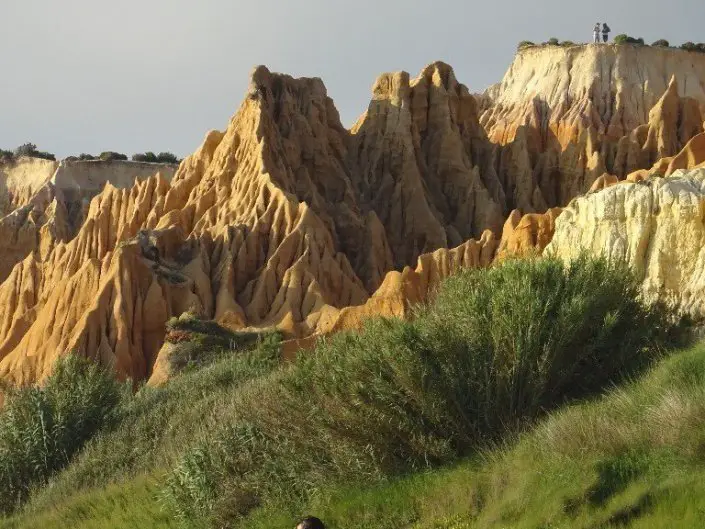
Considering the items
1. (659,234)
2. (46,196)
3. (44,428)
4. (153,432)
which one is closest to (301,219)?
(44,428)

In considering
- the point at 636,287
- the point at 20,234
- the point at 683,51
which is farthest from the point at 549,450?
the point at 683,51

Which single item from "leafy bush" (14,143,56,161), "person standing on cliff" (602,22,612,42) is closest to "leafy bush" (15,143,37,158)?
"leafy bush" (14,143,56,161)

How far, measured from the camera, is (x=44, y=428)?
1903cm

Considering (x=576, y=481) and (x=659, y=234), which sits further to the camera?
(x=659, y=234)

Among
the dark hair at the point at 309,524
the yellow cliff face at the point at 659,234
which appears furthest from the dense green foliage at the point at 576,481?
the yellow cliff face at the point at 659,234

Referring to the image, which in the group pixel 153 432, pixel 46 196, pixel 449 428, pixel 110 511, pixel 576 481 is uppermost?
pixel 46 196

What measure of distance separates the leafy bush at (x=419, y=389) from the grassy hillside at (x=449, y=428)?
2 centimetres

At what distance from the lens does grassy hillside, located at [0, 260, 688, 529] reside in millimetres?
11094

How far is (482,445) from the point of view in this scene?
1272 centimetres

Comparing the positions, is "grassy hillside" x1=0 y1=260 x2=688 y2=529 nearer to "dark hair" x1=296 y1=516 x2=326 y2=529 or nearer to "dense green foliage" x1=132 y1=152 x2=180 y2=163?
"dark hair" x1=296 y1=516 x2=326 y2=529

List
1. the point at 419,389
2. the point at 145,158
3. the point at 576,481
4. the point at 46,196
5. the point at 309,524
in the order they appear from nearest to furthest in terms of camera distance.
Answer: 1. the point at 576,481
2. the point at 309,524
3. the point at 419,389
4. the point at 46,196
5. the point at 145,158

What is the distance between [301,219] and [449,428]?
3452 cm

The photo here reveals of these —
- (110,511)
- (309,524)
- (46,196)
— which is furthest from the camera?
(46,196)

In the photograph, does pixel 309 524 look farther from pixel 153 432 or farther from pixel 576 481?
pixel 153 432
